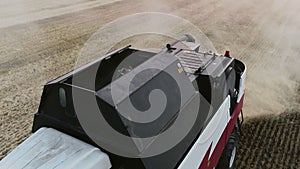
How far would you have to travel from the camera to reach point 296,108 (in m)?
6.02

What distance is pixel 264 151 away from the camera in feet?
15.4

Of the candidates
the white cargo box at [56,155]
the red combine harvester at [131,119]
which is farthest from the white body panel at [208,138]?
the white cargo box at [56,155]

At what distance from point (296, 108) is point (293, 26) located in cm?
742

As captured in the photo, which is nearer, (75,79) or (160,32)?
(75,79)

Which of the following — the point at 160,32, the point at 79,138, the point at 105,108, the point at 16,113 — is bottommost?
the point at 160,32

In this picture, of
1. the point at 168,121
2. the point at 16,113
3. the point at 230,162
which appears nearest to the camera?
the point at 168,121

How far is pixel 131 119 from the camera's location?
257cm

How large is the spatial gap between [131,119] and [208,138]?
919mm

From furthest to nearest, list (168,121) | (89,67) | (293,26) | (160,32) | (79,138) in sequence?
(293,26)
(160,32)
(89,67)
(168,121)
(79,138)

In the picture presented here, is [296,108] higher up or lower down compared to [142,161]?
lower down

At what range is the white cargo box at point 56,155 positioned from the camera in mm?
2250

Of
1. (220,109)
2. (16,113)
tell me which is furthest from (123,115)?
(16,113)

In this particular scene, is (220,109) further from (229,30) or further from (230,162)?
(229,30)

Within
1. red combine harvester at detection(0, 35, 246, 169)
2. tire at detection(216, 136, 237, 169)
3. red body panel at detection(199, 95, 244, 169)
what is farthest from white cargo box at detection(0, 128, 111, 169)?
tire at detection(216, 136, 237, 169)
